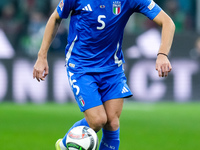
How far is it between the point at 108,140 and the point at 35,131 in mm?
4095

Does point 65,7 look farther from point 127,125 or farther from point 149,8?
point 127,125

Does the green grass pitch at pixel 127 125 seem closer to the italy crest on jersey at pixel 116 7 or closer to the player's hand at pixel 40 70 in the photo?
the player's hand at pixel 40 70

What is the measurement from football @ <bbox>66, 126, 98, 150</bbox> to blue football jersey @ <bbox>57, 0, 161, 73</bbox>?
80 centimetres

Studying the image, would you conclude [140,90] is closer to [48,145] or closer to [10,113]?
[10,113]

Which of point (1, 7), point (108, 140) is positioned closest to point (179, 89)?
point (1, 7)

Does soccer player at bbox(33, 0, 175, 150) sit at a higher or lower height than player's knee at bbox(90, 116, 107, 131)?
higher

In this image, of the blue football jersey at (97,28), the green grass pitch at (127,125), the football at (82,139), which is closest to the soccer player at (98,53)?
the blue football jersey at (97,28)

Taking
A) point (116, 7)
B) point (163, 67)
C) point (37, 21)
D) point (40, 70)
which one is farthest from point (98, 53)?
point (37, 21)

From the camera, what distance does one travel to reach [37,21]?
16.7 meters

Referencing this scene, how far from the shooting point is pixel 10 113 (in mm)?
13359

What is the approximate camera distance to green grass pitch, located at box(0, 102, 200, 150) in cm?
907

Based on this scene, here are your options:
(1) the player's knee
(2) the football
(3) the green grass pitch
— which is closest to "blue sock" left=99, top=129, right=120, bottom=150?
(1) the player's knee

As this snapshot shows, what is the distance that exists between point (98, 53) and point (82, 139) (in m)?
1.11

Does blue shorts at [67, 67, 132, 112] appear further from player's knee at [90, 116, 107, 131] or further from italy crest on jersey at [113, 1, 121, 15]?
italy crest on jersey at [113, 1, 121, 15]
